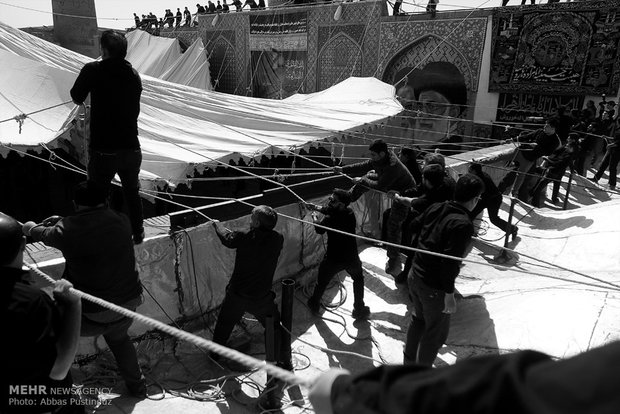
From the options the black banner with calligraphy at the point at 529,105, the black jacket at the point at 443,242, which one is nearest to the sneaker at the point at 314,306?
the black jacket at the point at 443,242

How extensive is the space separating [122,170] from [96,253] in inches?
35.2

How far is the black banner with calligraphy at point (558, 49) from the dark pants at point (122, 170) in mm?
11358

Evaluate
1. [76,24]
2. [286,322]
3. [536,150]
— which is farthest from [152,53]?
[286,322]

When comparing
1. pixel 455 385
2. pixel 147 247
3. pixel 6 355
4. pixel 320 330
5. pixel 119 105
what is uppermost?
pixel 119 105

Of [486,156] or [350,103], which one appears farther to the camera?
[350,103]

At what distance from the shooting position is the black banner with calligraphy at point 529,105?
1131cm

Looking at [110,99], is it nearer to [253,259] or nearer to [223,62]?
[253,259]

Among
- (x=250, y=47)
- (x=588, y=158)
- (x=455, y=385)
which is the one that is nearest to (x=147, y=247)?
(x=455, y=385)

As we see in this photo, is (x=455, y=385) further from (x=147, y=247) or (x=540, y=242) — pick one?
(x=540, y=242)

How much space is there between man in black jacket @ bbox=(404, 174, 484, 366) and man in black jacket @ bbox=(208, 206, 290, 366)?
1075mm

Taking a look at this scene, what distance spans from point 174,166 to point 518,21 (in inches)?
407

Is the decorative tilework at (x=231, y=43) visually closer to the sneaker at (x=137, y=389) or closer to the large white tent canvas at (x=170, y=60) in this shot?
the large white tent canvas at (x=170, y=60)

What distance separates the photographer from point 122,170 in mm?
3191

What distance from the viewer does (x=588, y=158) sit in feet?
31.0
